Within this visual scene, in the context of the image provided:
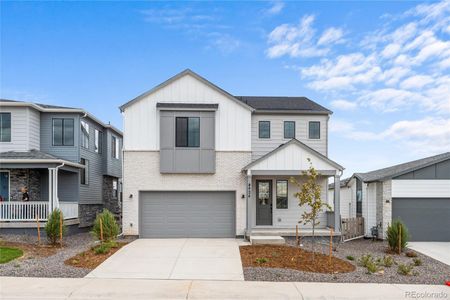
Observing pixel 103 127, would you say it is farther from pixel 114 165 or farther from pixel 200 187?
pixel 200 187

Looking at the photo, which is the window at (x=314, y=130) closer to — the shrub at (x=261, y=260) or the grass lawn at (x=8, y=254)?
the shrub at (x=261, y=260)

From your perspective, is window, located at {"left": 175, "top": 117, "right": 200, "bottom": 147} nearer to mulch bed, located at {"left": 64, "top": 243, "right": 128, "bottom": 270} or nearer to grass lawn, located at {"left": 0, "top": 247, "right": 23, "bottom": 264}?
mulch bed, located at {"left": 64, "top": 243, "right": 128, "bottom": 270}

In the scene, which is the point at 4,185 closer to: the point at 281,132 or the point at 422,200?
the point at 281,132

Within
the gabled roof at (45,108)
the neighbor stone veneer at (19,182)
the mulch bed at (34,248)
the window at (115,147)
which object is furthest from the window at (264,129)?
the neighbor stone veneer at (19,182)

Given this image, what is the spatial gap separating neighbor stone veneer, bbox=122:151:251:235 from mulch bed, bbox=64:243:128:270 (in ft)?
13.3

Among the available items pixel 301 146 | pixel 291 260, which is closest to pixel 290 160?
pixel 301 146

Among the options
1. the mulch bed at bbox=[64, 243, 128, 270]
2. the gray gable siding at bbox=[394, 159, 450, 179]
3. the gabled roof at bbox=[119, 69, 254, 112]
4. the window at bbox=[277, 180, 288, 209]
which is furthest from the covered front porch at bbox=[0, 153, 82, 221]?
the gray gable siding at bbox=[394, 159, 450, 179]

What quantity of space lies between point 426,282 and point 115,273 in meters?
7.90

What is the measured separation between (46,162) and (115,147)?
928 cm

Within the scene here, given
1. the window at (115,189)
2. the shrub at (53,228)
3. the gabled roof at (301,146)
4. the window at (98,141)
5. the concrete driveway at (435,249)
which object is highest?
the window at (98,141)

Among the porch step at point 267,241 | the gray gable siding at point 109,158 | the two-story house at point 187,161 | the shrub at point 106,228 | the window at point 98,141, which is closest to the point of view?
the shrub at point 106,228

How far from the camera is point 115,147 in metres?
25.8

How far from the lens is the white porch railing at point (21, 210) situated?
54.4ft

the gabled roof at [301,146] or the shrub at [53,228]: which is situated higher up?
the gabled roof at [301,146]
